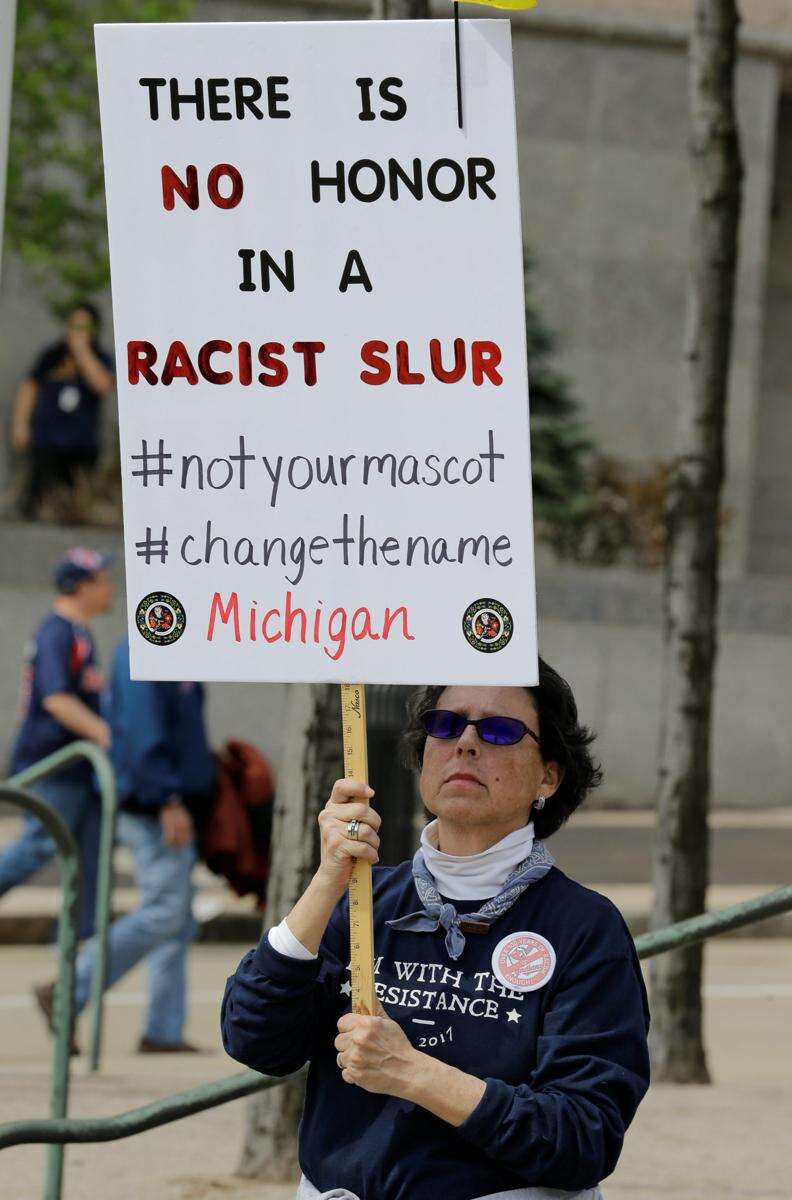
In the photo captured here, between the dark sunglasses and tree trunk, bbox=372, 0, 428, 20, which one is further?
tree trunk, bbox=372, 0, 428, 20

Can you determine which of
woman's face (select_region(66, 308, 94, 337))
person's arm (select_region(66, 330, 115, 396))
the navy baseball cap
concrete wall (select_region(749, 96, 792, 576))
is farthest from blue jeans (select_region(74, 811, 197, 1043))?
concrete wall (select_region(749, 96, 792, 576))

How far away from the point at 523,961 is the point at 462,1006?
0.34ft

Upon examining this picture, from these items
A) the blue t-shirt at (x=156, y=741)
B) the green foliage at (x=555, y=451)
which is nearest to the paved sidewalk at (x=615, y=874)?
the blue t-shirt at (x=156, y=741)

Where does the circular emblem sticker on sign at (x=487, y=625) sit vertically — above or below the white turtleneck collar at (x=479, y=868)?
above

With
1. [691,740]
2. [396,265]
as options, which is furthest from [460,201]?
[691,740]

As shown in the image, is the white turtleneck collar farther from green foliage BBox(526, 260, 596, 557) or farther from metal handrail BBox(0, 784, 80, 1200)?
green foliage BBox(526, 260, 596, 557)

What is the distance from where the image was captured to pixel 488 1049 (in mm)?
2939

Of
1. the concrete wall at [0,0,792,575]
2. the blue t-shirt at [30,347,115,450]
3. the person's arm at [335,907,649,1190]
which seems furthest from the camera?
the concrete wall at [0,0,792,575]

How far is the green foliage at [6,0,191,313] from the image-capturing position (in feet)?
50.2

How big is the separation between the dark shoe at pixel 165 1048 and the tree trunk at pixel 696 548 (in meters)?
1.90

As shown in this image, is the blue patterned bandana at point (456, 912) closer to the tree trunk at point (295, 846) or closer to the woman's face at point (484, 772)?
the woman's face at point (484, 772)

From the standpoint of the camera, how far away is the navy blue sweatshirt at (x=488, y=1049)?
2869mm

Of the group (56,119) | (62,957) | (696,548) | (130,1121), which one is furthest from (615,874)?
(130,1121)

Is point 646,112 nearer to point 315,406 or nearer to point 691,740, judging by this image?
point 691,740
